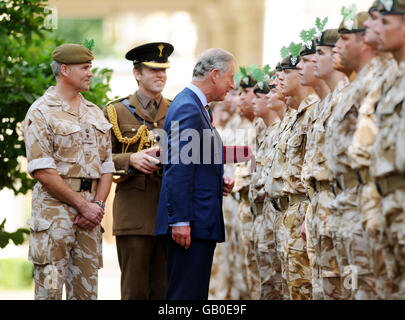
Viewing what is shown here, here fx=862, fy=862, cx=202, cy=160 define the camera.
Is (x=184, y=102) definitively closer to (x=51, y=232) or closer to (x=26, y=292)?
(x=51, y=232)

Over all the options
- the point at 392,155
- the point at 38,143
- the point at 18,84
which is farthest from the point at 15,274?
the point at 392,155

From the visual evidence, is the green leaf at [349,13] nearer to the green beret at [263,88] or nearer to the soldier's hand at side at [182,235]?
the soldier's hand at side at [182,235]

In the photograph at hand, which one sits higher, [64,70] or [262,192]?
[64,70]

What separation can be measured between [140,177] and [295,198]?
47.1 inches

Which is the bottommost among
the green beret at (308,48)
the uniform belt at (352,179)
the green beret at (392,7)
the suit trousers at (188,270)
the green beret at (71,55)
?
the suit trousers at (188,270)

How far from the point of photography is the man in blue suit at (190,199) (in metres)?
5.65

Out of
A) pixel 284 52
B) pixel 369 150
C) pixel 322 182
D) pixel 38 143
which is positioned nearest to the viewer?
pixel 369 150

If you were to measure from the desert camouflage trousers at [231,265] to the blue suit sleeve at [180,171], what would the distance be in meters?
3.53

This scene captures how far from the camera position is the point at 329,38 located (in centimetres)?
573

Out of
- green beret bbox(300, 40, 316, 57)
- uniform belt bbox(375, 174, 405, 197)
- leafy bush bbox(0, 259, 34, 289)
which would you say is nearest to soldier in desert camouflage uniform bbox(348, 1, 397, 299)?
uniform belt bbox(375, 174, 405, 197)

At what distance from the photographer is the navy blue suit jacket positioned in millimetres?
5652

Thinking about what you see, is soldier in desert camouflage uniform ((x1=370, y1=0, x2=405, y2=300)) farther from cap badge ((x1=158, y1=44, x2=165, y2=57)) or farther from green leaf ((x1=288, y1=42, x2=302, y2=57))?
cap badge ((x1=158, y1=44, x2=165, y2=57))

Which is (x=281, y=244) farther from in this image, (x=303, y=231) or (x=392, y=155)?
(x=392, y=155)

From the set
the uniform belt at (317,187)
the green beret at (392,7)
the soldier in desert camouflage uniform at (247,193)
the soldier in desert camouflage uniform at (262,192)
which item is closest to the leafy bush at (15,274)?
the soldier in desert camouflage uniform at (247,193)
